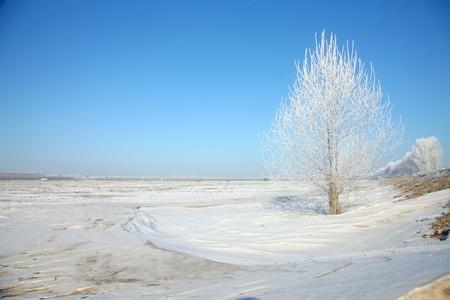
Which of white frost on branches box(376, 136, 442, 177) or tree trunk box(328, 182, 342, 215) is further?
white frost on branches box(376, 136, 442, 177)

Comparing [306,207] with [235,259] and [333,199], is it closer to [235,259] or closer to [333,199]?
[333,199]

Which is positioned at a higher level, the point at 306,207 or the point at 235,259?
the point at 306,207

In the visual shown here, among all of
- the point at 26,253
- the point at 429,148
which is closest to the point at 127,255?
the point at 26,253

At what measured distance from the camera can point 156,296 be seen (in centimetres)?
338

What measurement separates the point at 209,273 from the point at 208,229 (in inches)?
183

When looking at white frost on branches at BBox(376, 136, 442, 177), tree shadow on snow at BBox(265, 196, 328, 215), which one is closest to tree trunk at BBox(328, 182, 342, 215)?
tree shadow on snow at BBox(265, 196, 328, 215)

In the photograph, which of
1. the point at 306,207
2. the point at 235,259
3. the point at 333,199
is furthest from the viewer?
the point at 306,207

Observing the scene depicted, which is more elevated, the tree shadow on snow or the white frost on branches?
the white frost on branches

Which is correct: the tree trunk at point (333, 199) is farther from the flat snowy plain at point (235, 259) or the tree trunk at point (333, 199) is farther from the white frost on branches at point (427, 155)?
the white frost on branches at point (427, 155)

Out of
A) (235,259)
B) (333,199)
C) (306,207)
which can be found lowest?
(235,259)

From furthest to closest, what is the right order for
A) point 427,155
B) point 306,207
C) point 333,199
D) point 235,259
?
point 427,155
point 306,207
point 333,199
point 235,259

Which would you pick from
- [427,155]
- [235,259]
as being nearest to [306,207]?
[235,259]

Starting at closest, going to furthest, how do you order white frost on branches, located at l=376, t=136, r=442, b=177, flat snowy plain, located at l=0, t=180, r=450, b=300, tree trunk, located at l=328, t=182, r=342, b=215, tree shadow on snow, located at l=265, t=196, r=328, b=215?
1. flat snowy plain, located at l=0, t=180, r=450, b=300
2. tree trunk, located at l=328, t=182, r=342, b=215
3. tree shadow on snow, located at l=265, t=196, r=328, b=215
4. white frost on branches, located at l=376, t=136, r=442, b=177

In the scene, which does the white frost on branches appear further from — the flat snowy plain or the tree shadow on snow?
the flat snowy plain
